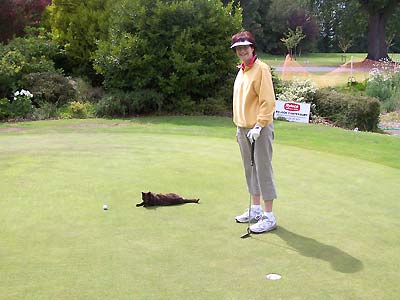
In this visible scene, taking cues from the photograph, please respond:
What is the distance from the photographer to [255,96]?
4.70 meters

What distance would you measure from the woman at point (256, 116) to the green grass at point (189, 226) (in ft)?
0.72

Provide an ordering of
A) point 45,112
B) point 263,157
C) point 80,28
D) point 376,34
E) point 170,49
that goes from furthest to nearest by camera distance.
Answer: point 376,34 < point 80,28 < point 170,49 < point 45,112 < point 263,157

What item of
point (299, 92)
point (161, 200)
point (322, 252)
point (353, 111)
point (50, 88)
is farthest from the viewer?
point (50, 88)

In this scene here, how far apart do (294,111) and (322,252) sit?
9.88 metres

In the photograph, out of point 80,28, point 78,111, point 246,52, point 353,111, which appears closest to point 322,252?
point 246,52

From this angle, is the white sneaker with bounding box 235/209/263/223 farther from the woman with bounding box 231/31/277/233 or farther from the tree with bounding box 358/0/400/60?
the tree with bounding box 358/0/400/60

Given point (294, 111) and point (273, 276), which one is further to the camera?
point (294, 111)

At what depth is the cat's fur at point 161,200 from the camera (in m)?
5.34

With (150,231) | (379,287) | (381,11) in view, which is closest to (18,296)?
(150,231)

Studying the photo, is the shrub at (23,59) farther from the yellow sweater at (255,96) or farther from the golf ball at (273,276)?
the golf ball at (273,276)

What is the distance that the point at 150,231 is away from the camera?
4621 mm

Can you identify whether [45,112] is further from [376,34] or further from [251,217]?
[376,34]

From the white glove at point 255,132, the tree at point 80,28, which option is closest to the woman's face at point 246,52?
the white glove at point 255,132

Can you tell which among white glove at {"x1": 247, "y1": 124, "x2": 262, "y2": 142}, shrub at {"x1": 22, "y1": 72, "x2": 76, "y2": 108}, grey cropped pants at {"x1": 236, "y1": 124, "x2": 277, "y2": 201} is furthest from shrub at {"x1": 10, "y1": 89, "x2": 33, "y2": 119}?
white glove at {"x1": 247, "y1": 124, "x2": 262, "y2": 142}
